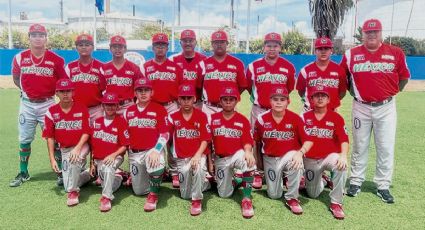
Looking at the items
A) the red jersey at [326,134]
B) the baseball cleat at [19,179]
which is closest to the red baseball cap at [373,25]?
the red jersey at [326,134]

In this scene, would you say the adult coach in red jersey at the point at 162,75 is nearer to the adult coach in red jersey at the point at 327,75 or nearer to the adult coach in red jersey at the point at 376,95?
the adult coach in red jersey at the point at 327,75

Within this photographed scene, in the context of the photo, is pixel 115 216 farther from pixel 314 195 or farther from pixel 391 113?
pixel 391 113

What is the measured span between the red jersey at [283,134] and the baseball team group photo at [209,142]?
13 millimetres

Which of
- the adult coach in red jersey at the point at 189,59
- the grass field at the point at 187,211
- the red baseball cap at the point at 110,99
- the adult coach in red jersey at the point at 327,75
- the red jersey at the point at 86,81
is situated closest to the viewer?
the grass field at the point at 187,211

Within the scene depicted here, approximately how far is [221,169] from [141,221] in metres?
1.21

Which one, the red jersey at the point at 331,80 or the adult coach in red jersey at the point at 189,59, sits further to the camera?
the adult coach in red jersey at the point at 189,59

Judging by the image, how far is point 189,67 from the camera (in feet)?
17.9

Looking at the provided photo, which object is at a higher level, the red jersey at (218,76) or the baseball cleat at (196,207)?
the red jersey at (218,76)

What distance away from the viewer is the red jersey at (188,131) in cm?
466

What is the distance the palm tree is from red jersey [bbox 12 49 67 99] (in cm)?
2036

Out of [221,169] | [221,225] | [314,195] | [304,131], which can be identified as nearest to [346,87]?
[304,131]

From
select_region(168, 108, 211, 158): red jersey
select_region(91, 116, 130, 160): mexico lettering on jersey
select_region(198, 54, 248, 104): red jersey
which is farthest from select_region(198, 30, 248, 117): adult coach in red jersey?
select_region(91, 116, 130, 160): mexico lettering on jersey

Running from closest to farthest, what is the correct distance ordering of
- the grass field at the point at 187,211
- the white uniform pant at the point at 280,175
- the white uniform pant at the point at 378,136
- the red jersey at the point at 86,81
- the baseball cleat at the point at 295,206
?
the grass field at the point at 187,211, the baseball cleat at the point at 295,206, the white uniform pant at the point at 280,175, the white uniform pant at the point at 378,136, the red jersey at the point at 86,81

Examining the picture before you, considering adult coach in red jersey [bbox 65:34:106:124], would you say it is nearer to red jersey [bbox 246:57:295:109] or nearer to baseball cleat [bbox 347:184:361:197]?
red jersey [bbox 246:57:295:109]
